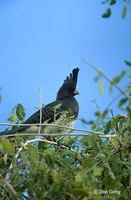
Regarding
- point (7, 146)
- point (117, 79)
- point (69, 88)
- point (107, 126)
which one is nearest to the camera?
point (117, 79)

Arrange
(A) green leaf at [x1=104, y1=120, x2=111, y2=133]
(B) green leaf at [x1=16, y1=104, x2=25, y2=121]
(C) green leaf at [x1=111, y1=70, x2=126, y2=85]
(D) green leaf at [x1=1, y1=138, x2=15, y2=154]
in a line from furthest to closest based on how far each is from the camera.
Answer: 1. (B) green leaf at [x1=16, y1=104, x2=25, y2=121]
2. (A) green leaf at [x1=104, y1=120, x2=111, y2=133]
3. (D) green leaf at [x1=1, y1=138, x2=15, y2=154]
4. (C) green leaf at [x1=111, y1=70, x2=126, y2=85]

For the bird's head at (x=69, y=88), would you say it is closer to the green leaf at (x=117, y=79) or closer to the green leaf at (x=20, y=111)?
the green leaf at (x=20, y=111)

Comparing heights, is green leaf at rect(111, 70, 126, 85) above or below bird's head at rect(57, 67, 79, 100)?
below

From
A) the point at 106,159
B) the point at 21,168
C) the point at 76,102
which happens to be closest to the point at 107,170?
the point at 106,159

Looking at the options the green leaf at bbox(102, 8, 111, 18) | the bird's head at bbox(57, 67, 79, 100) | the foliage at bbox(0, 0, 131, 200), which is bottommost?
the foliage at bbox(0, 0, 131, 200)

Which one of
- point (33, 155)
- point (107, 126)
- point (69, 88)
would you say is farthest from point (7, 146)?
point (69, 88)

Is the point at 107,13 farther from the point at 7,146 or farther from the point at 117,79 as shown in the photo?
the point at 7,146

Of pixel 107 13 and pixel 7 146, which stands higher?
pixel 107 13

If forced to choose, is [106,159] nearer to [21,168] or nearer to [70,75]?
[21,168]

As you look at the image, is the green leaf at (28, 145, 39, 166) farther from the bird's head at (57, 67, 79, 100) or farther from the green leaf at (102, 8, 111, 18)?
the bird's head at (57, 67, 79, 100)

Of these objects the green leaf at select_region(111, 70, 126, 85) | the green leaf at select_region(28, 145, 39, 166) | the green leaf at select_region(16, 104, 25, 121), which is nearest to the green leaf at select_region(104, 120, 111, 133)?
the green leaf at select_region(28, 145, 39, 166)

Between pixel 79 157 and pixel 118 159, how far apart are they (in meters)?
0.20

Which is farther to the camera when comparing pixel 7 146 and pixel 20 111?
pixel 20 111

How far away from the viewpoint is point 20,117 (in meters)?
2.95
